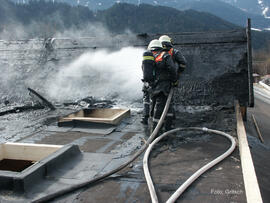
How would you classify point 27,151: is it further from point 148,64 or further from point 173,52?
point 173,52

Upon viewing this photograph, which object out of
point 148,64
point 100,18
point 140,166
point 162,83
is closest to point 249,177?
point 140,166

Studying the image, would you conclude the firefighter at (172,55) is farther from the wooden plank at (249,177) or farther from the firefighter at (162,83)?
the wooden plank at (249,177)

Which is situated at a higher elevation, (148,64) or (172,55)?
(172,55)

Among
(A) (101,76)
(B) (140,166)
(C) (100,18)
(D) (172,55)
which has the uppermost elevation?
(C) (100,18)

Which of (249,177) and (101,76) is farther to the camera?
(101,76)

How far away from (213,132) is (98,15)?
77846 millimetres

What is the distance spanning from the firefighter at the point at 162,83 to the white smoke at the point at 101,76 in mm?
3009

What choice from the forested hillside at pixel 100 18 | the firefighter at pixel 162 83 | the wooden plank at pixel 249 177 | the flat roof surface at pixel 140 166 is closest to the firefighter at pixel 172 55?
the firefighter at pixel 162 83

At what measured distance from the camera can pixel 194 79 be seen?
738cm

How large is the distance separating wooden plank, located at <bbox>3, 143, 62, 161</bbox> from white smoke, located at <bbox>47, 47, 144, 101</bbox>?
13.3 feet

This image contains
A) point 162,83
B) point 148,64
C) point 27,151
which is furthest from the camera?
point 162,83

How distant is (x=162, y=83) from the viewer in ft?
15.4

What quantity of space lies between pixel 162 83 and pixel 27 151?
2485mm

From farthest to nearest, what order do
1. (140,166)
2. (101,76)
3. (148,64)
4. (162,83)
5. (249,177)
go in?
(101,76)
(162,83)
(148,64)
(140,166)
(249,177)
